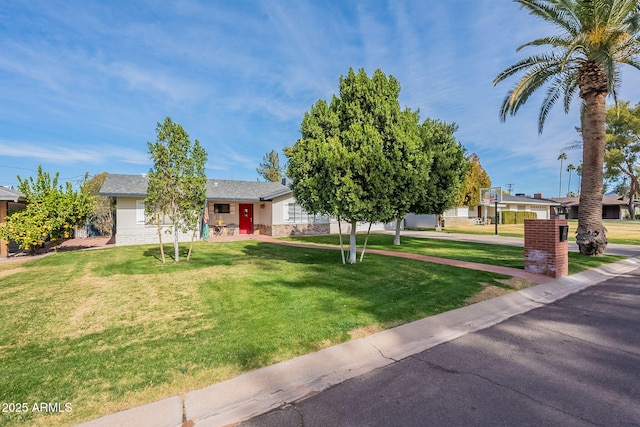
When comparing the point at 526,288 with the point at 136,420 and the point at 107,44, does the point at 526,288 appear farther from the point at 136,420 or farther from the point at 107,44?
the point at 107,44

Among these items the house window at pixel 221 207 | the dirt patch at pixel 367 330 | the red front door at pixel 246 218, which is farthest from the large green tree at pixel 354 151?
the red front door at pixel 246 218

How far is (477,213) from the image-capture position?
4134cm

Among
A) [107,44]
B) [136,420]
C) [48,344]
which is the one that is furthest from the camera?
[107,44]

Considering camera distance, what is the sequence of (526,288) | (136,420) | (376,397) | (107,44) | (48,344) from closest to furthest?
(136,420) → (376,397) → (48,344) → (526,288) → (107,44)

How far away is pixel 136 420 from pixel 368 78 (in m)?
9.48

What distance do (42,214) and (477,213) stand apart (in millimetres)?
43206

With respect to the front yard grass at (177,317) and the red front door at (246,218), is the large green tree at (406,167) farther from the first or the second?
the red front door at (246,218)

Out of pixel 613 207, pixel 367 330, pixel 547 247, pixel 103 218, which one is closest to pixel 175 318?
pixel 367 330

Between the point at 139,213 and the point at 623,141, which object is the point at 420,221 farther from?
the point at 623,141

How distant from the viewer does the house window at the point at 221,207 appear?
71.5ft

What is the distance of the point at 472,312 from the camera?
591 cm

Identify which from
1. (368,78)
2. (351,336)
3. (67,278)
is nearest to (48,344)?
(351,336)

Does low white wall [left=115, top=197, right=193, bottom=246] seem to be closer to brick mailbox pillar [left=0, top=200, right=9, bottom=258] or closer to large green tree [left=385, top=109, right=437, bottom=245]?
brick mailbox pillar [left=0, top=200, right=9, bottom=258]

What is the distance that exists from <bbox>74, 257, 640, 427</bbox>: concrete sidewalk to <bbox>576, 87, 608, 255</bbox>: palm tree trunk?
30.5 feet
